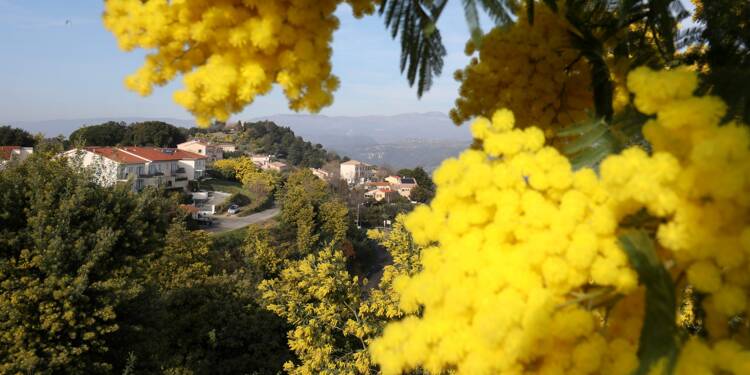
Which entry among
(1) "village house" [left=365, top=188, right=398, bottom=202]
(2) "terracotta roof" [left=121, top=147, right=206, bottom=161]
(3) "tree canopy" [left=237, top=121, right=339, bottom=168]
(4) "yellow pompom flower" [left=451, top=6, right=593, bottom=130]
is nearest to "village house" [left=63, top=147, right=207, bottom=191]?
(2) "terracotta roof" [left=121, top=147, right=206, bottom=161]

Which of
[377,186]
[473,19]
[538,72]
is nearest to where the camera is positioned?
[473,19]

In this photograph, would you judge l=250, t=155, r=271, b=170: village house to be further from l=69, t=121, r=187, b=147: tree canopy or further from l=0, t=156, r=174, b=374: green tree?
l=0, t=156, r=174, b=374: green tree

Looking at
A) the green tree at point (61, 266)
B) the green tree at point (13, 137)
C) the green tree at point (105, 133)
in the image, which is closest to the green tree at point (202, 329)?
the green tree at point (61, 266)

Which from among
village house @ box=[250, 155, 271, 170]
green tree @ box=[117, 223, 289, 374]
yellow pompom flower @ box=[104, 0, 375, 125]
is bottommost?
green tree @ box=[117, 223, 289, 374]

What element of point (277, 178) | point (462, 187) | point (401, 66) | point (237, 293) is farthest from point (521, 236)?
point (277, 178)

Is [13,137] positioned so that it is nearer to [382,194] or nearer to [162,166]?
[162,166]

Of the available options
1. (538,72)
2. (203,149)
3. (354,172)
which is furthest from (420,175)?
(538,72)

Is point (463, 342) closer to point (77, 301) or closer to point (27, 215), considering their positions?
point (77, 301)
